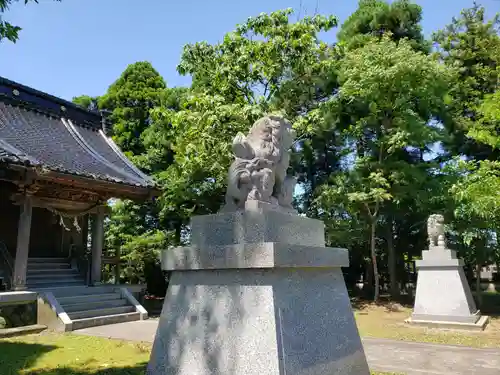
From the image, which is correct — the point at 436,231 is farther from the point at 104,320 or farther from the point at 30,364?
the point at 30,364

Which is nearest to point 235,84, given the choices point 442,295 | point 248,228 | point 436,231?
point 436,231

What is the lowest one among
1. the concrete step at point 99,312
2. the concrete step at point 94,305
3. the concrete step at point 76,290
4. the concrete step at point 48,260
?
the concrete step at point 99,312

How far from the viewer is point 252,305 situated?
325 cm

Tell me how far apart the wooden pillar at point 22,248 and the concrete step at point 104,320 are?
6.39 ft

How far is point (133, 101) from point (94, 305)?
13302 mm

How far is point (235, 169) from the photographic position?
4.12m

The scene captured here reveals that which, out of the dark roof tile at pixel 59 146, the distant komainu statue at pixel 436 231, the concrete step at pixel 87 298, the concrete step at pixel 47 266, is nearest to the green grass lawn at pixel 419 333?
the distant komainu statue at pixel 436 231

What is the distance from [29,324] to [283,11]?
12.2 m

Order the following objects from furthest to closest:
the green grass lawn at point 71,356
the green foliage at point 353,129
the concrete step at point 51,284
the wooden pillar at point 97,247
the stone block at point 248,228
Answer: the green foliage at point 353,129 < the wooden pillar at point 97,247 < the concrete step at point 51,284 < the green grass lawn at point 71,356 < the stone block at point 248,228

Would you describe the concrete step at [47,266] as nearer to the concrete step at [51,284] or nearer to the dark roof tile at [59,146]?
the concrete step at [51,284]

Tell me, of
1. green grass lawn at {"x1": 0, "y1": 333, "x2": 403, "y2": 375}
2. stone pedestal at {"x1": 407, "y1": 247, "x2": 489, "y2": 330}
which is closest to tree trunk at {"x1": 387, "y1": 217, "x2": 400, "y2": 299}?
stone pedestal at {"x1": 407, "y1": 247, "x2": 489, "y2": 330}

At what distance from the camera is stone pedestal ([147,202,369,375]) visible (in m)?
3.17

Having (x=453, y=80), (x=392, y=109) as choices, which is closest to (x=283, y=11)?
(x=392, y=109)

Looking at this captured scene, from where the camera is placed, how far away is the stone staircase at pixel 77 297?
9.88 meters
